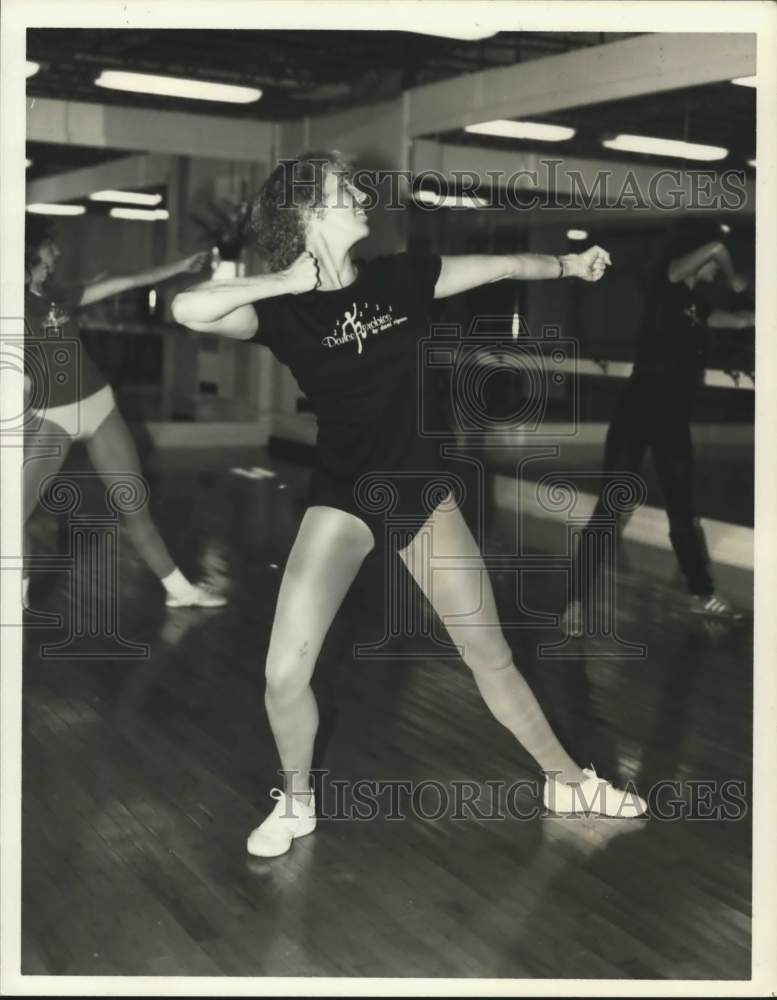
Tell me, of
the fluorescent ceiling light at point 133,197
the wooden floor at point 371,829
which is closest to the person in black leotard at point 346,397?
the wooden floor at point 371,829

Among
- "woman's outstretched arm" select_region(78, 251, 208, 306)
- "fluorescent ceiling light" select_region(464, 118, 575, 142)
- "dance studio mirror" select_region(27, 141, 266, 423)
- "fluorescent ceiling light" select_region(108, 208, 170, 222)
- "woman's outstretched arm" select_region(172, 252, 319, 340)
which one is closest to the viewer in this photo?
"woman's outstretched arm" select_region(172, 252, 319, 340)

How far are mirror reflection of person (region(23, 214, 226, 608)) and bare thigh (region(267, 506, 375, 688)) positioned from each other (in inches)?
69.9

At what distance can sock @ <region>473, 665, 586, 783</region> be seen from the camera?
2.69 metres

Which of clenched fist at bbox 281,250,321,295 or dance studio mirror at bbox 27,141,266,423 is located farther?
dance studio mirror at bbox 27,141,266,423

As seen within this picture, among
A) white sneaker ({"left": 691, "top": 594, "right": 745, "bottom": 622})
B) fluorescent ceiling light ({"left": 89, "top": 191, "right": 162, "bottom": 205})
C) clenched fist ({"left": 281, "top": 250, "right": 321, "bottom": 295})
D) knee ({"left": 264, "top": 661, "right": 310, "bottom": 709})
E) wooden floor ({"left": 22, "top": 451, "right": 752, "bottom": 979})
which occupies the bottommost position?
wooden floor ({"left": 22, "top": 451, "right": 752, "bottom": 979})

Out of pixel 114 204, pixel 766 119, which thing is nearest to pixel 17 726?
pixel 766 119

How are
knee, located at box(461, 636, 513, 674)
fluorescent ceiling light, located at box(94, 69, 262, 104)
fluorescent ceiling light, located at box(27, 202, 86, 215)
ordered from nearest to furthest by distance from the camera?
1. knee, located at box(461, 636, 513, 674)
2. fluorescent ceiling light, located at box(94, 69, 262, 104)
3. fluorescent ceiling light, located at box(27, 202, 86, 215)

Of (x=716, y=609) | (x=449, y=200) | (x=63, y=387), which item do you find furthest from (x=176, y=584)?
(x=449, y=200)

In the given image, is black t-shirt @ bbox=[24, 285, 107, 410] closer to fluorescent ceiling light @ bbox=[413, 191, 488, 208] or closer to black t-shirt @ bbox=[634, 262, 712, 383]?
black t-shirt @ bbox=[634, 262, 712, 383]

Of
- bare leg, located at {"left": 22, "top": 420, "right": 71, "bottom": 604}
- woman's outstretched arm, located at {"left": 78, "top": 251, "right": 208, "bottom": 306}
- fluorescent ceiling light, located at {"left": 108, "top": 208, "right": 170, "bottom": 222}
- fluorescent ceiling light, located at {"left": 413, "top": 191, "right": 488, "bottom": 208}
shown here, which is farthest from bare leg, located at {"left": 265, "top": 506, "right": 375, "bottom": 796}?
fluorescent ceiling light, located at {"left": 108, "top": 208, "right": 170, "bottom": 222}

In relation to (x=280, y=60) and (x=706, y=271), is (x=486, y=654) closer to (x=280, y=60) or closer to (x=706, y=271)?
(x=706, y=271)

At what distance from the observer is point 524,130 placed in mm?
7672

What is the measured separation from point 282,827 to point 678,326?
9.24 ft

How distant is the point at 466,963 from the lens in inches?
86.4
